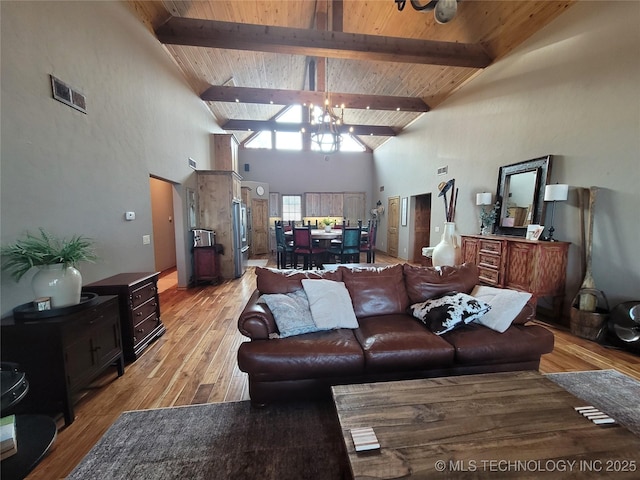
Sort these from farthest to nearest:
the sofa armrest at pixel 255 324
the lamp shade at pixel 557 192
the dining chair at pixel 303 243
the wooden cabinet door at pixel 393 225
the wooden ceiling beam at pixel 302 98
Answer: the wooden cabinet door at pixel 393 225 → the wooden ceiling beam at pixel 302 98 → the dining chair at pixel 303 243 → the lamp shade at pixel 557 192 → the sofa armrest at pixel 255 324

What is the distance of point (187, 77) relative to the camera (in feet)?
16.4

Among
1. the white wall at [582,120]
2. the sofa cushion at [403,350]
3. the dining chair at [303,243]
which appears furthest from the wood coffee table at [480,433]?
the dining chair at [303,243]

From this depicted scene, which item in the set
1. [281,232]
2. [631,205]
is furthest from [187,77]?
[631,205]

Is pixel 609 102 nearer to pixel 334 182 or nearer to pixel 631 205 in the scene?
pixel 631 205

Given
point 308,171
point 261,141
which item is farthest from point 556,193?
point 261,141

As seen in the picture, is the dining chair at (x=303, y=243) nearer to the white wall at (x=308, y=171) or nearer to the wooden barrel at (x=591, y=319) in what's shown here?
the wooden barrel at (x=591, y=319)

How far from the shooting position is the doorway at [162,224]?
5867 millimetres

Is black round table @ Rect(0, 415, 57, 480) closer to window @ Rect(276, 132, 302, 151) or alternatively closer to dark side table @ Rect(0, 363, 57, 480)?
dark side table @ Rect(0, 363, 57, 480)

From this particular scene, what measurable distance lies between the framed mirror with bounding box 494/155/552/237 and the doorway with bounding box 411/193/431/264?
3.06 meters

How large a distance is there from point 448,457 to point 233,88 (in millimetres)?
6726

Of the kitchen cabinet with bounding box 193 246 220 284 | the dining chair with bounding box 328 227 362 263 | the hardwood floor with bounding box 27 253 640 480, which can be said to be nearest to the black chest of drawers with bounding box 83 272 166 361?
the hardwood floor with bounding box 27 253 640 480

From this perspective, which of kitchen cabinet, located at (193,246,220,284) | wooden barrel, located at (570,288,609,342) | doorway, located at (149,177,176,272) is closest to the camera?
wooden barrel, located at (570,288,609,342)

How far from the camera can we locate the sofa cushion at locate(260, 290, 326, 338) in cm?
193

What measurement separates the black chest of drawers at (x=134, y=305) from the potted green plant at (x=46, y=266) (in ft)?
1.79
